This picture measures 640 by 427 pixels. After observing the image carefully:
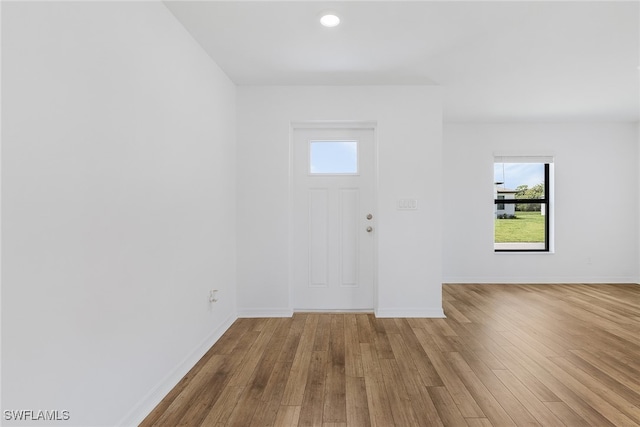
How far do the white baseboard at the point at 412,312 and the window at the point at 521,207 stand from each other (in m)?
2.40

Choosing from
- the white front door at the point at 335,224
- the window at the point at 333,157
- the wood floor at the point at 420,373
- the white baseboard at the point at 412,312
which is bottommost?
the wood floor at the point at 420,373

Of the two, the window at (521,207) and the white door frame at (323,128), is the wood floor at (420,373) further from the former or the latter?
the window at (521,207)

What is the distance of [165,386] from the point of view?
77.0 inches

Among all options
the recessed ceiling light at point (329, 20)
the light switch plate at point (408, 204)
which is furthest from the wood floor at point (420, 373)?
the recessed ceiling light at point (329, 20)

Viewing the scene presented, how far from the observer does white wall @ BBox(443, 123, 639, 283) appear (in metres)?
4.91

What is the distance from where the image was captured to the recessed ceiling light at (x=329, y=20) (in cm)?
211

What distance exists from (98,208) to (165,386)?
1212 mm

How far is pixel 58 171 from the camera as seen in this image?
1.21 m

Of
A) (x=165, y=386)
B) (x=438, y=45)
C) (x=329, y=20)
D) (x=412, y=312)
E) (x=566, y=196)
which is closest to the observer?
(x=165, y=386)

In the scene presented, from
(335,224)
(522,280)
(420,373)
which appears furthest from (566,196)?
(420,373)

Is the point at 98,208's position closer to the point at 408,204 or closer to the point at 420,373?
the point at 420,373

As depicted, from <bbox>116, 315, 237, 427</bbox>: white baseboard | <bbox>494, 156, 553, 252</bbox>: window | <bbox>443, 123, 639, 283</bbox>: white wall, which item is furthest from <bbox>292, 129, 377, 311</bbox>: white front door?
<bbox>494, 156, 553, 252</bbox>: window

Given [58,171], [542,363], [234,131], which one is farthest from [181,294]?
[542,363]

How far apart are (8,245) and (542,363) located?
3.13 meters
